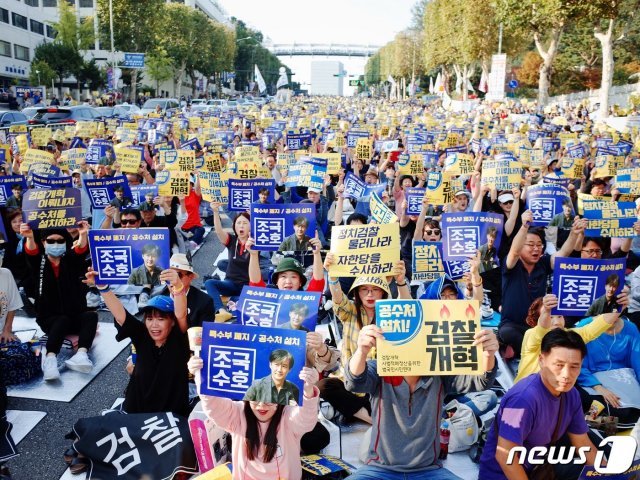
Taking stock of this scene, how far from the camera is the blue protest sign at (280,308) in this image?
4578mm

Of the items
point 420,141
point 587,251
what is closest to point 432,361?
point 587,251

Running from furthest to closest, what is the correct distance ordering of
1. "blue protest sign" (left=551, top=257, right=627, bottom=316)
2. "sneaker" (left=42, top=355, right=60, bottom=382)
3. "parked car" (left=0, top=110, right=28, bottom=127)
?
"parked car" (left=0, top=110, right=28, bottom=127)
"sneaker" (left=42, top=355, right=60, bottom=382)
"blue protest sign" (left=551, top=257, right=627, bottom=316)

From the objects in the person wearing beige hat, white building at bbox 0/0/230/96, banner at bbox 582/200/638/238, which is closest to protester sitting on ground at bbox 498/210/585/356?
banner at bbox 582/200/638/238

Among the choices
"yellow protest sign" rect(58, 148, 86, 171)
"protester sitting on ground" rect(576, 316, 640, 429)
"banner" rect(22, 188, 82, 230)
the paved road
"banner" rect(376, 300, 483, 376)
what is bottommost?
the paved road

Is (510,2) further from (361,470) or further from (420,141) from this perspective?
(361,470)

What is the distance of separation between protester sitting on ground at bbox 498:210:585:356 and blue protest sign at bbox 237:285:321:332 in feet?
7.91

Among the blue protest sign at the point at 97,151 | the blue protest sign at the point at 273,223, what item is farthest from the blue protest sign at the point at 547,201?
the blue protest sign at the point at 97,151

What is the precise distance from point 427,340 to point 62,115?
27944 millimetres

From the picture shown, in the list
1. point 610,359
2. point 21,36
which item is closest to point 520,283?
point 610,359

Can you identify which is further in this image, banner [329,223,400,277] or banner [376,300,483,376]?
banner [329,223,400,277]

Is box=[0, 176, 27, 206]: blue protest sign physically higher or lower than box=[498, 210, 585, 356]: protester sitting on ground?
higher

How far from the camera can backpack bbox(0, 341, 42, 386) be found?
584 cm

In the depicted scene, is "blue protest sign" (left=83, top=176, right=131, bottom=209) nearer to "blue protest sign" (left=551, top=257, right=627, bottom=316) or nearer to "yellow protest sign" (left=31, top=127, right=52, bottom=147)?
"blue protest sign" (left=551, top=257, right=627, bottom=316)

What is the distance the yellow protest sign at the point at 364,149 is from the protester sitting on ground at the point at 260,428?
11.4 m
